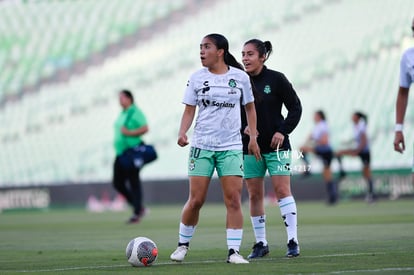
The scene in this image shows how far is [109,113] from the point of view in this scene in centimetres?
3416

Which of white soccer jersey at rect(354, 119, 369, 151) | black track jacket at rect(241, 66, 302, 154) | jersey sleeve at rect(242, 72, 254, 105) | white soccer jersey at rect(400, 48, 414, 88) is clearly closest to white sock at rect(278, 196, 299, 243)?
black track jacket at rect(241, 66, 302, 154)

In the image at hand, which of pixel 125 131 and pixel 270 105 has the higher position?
pixel 125 131

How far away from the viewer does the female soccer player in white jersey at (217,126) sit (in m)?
9.73

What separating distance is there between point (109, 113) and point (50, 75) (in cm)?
250

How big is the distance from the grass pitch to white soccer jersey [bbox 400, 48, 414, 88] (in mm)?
1557

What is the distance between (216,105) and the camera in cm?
975

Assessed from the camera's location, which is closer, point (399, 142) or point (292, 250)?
point (399, 142)

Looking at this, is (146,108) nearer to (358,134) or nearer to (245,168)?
(358,134)

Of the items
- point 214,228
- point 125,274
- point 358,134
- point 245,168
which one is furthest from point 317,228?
point 358,134

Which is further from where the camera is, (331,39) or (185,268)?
(331,39)

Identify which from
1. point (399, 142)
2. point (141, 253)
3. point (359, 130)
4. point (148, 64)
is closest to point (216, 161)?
point (141, 253)

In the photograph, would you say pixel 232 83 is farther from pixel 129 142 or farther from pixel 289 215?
pixel 129 142

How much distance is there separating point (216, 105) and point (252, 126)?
427 millimetres

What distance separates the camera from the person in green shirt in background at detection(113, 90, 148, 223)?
19109 mm
